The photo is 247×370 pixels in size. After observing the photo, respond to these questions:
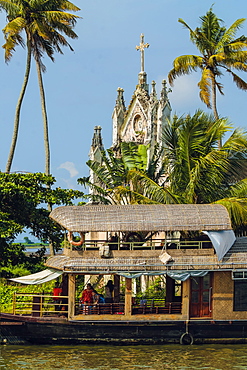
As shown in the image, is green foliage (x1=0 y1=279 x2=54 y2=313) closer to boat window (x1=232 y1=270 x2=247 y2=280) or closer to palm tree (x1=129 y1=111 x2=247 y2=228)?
palm tree (x1=129 y1=111 x2=247 y2=228)

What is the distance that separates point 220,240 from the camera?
2066 cm

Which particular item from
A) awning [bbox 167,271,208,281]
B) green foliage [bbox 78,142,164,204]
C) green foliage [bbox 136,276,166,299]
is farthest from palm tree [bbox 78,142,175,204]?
awning [bbox 167,271,208,281]

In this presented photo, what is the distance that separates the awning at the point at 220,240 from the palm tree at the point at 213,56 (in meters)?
9.46

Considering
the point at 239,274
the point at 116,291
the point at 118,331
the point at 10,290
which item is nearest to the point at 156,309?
the point at 118,331

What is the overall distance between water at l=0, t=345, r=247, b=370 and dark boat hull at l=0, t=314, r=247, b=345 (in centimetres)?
26

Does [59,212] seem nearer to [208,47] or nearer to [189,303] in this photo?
[189,303]

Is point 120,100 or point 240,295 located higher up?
point 120,100

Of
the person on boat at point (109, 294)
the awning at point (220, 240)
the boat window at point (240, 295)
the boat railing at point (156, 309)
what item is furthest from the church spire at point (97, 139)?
the boat window at point (240, 295)

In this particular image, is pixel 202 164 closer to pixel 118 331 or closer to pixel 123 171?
pixel 123 171

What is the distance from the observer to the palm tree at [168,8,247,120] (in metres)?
29.3

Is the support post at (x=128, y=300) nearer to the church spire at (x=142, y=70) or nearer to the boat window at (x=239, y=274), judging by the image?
the boat window at (x=239, y=274)

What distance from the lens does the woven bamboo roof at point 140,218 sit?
808 inches

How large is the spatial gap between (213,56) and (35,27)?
323 inches

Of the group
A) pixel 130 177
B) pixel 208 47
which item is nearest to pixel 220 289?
pixel 130 177
